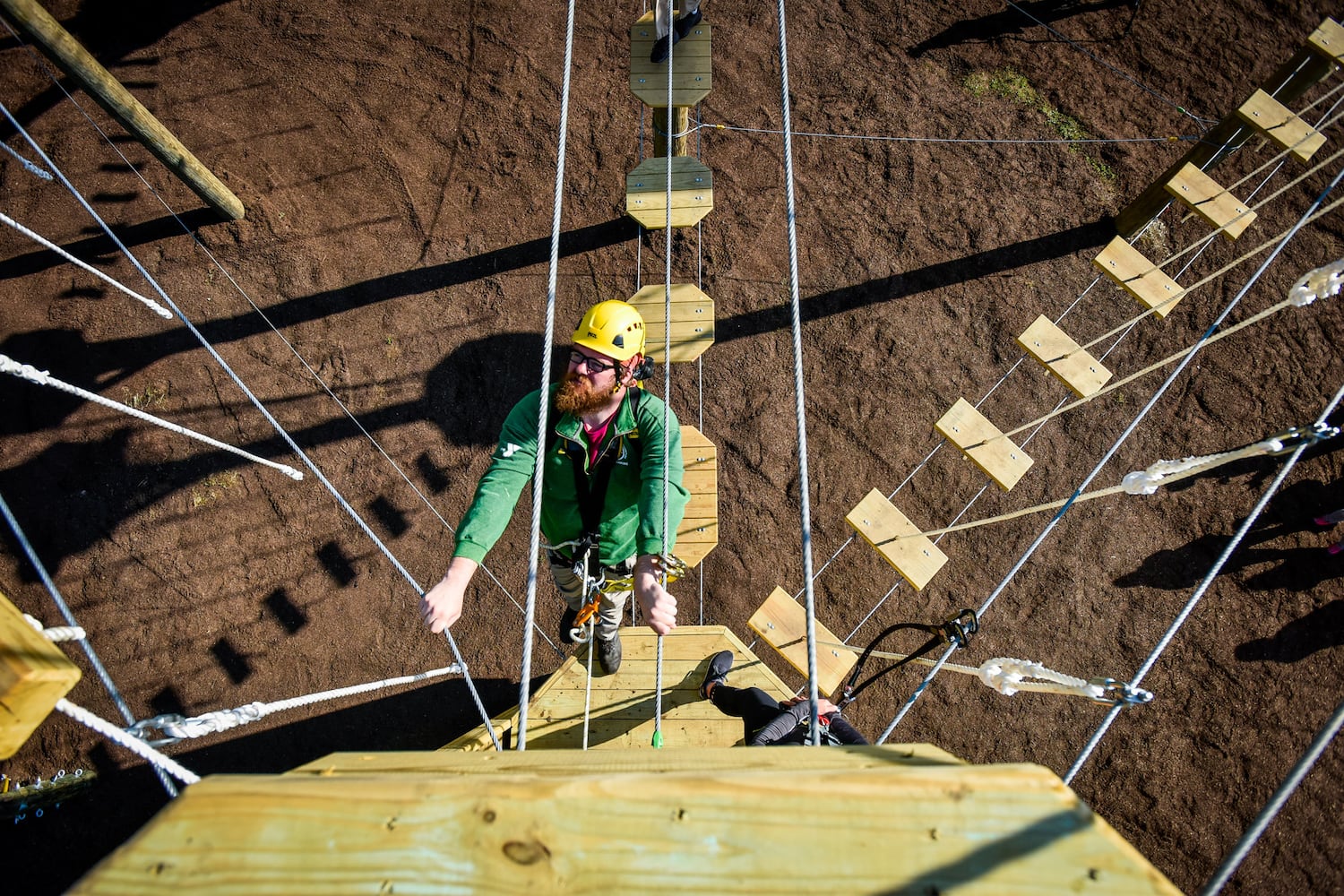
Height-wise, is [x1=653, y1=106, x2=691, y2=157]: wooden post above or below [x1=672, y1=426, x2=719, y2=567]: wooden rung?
above

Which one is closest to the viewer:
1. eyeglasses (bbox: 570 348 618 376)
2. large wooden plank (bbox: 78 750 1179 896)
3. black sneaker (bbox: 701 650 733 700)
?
large wooden plank (bbox: 78 750 1179 896)

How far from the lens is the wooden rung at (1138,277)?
454 centimetres

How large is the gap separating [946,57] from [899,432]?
3725mm

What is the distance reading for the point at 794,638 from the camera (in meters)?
4.04

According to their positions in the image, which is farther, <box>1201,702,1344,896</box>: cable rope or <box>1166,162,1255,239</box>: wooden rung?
<box>1166,162,1255,239</box>: wooden rung

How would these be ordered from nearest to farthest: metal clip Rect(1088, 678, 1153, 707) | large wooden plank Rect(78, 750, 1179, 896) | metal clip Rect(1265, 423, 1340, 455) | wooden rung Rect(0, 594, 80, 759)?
large wooden plank Rect(78, 750, 1179, 896), wooden rung Rect(0, 594, 80, 759), metal clip Rect(1088, 678, 1153, 707), metal clip Rect(1265, 423, 1340, 455)

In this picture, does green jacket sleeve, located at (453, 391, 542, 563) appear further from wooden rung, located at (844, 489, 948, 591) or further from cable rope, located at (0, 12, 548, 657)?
cable rope, located at (0, 12, 548, 657)

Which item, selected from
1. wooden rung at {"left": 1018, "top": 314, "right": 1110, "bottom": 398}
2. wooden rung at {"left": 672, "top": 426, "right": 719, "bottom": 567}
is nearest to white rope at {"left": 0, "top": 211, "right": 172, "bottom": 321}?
wooden rung at {"left": 672, "top": 426, "right": 719, "bottom": 567}

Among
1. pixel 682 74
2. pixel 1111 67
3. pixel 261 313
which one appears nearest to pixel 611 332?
pixel 682 74

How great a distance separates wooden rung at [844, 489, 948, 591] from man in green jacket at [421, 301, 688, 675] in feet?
4.84

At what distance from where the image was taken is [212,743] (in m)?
4.98

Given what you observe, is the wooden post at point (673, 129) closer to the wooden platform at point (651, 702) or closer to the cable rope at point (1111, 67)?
the wooden platform at point (651, 702)

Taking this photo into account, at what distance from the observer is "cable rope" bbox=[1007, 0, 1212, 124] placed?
6.36 m

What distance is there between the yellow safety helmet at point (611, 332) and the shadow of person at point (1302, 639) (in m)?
5.46
